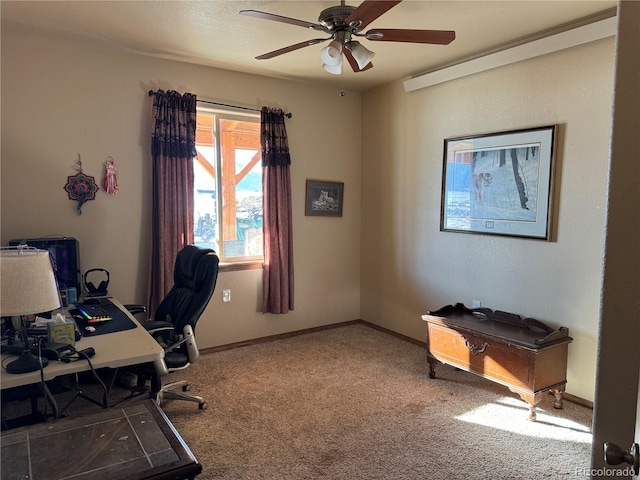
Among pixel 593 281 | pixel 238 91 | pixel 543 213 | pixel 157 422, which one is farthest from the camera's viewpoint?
pixel 238 91

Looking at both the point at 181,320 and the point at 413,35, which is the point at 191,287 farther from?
the point at 413,35

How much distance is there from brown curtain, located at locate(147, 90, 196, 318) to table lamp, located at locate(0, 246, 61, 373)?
184 cm

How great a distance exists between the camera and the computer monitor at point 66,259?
10.0ft

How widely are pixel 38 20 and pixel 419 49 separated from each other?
276 centimetres

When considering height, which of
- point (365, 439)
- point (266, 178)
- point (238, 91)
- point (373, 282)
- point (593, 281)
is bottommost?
point (365, 439)

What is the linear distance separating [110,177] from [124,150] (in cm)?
26

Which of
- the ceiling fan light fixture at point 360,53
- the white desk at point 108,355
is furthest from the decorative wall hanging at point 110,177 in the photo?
the ceiling fan light fixture at point 360,53

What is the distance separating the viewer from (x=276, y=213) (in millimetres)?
4211

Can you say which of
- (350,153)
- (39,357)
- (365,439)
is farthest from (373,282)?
(39,357)

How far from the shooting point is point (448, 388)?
127 inches

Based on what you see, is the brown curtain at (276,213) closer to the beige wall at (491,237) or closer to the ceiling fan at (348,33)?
the beige wall at (491,237)

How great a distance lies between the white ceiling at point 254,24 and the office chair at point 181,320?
5.11 ft

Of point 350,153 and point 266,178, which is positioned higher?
point 350,153

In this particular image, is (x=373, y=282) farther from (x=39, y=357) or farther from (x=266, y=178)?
(x=39, y=357)
